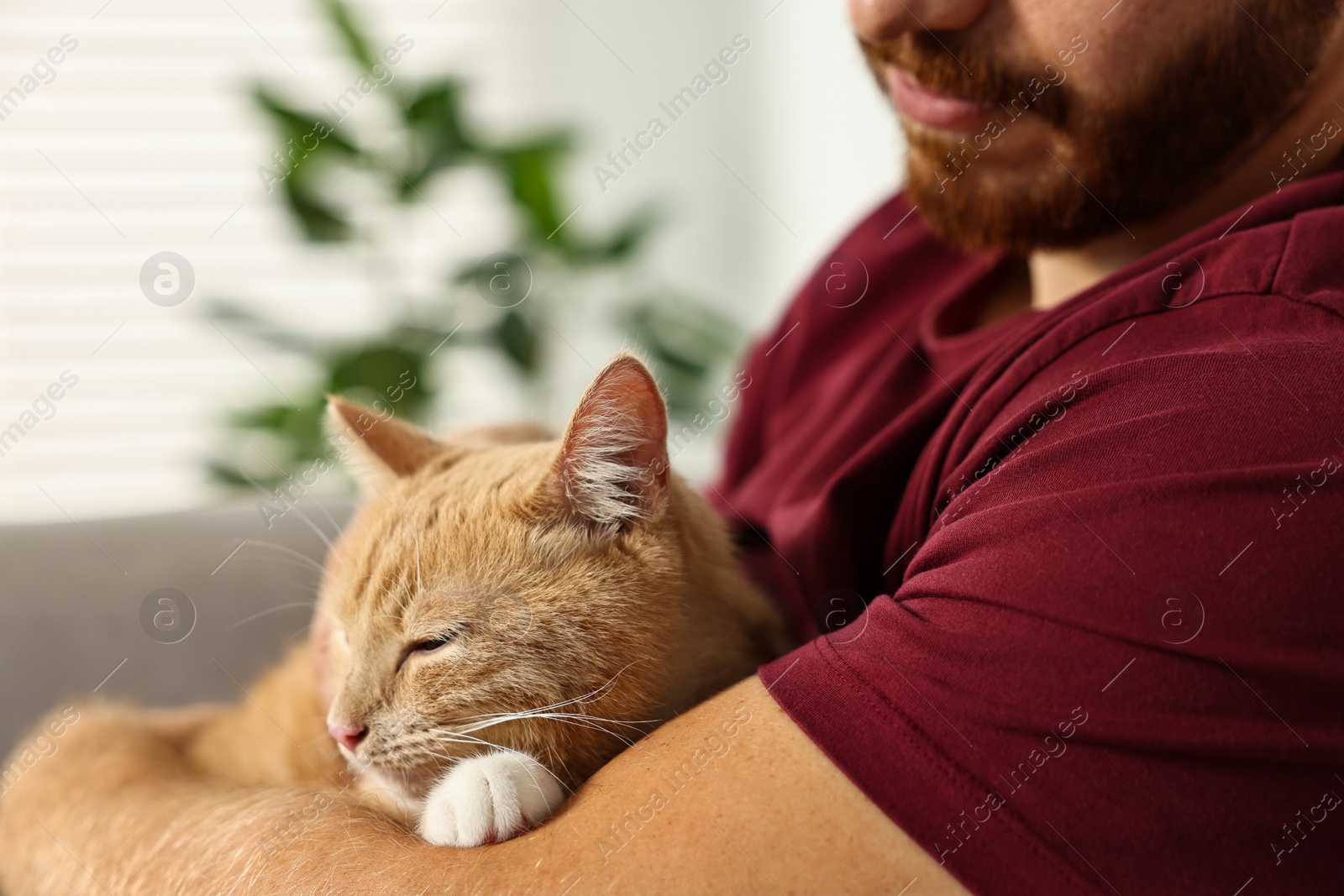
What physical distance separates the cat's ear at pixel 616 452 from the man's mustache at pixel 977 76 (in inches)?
20.3

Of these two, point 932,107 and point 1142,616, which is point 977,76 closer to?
point 932,107

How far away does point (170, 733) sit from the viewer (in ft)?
4.35

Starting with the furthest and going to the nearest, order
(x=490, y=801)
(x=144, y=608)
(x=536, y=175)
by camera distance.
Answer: (x=536, y=175), (x=144, y=608), (x=490, y=801)

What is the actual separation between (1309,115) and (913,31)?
44 centimetres

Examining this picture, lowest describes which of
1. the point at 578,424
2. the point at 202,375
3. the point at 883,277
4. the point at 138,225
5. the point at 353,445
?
the point at 883,277

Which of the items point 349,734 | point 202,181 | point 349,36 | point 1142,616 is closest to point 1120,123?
point 1142,616

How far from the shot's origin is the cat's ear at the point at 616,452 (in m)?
0.88

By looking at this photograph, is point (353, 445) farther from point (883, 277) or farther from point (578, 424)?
point (883, 277)

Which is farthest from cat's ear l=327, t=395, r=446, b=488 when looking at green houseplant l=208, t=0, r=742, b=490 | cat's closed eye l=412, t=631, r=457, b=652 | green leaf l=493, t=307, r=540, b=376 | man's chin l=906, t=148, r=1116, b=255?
green leaf l=493, t=307, r=540, b=376

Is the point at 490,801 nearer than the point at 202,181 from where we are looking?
Yes

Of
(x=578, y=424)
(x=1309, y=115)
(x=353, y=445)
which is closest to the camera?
(x=578, y=424)

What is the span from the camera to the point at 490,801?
2.66 ft

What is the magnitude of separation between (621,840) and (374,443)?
0.61 metres

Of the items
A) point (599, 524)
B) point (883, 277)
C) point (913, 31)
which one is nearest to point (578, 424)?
point (599, 524)
